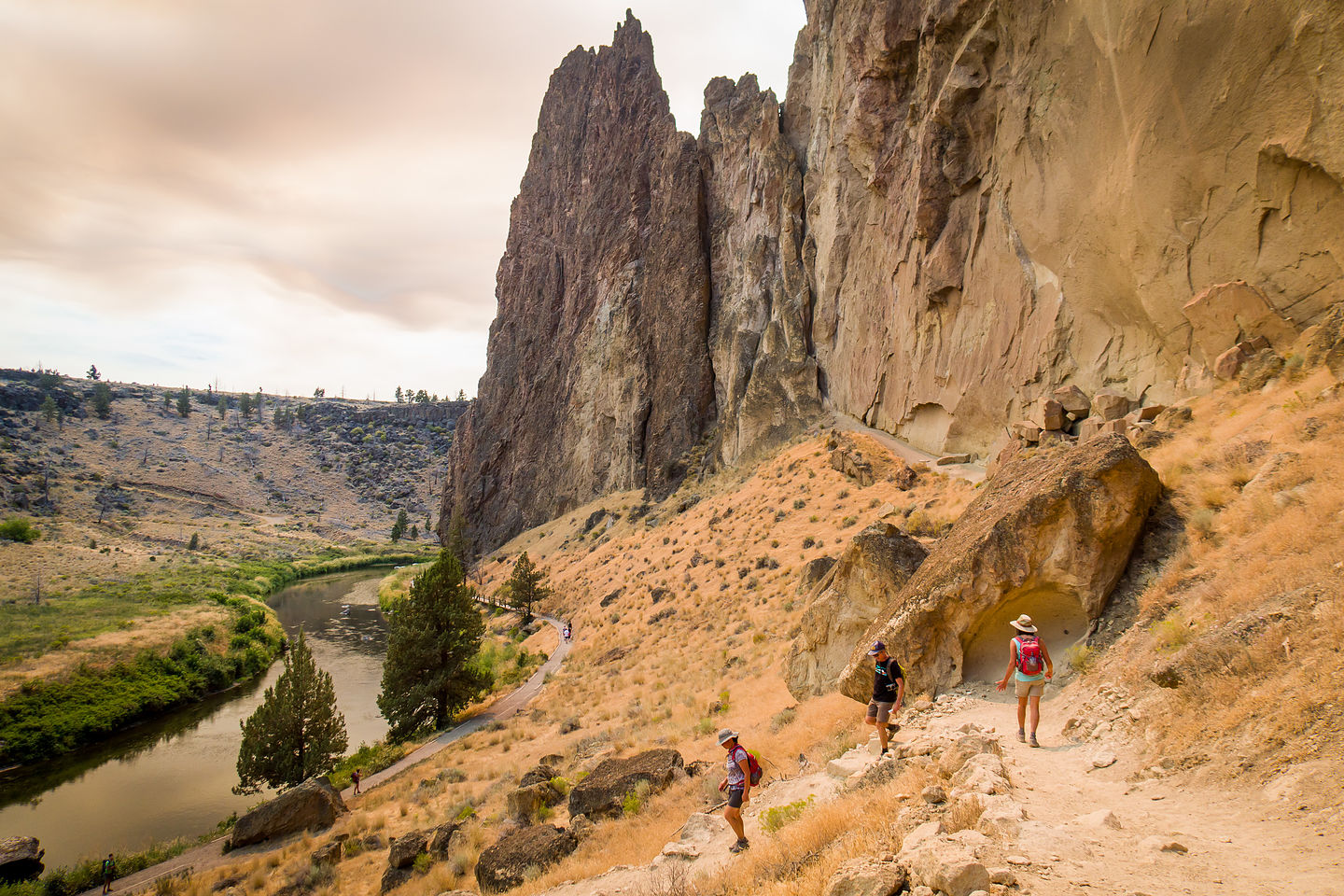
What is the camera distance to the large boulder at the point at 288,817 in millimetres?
18375

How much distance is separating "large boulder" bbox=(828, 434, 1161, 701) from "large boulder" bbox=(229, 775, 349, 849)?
56.2 feet

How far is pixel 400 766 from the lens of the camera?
23469 millimetres

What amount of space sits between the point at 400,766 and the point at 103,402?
160 meters

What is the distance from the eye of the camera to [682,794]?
11211 millimetres

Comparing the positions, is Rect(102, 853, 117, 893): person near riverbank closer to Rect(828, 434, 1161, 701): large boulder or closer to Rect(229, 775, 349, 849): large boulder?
Rect(229, 775, 349, 849): large boulder

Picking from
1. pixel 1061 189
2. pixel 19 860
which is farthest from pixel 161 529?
pixel 1061 189

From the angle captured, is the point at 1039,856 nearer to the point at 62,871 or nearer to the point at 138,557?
the point at 62,871

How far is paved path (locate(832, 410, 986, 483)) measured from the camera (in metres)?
24.3

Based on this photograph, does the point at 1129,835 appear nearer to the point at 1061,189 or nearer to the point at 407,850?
the point at 407,850

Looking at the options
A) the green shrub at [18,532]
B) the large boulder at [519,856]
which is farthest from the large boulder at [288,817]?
the green shrub at [18,532]

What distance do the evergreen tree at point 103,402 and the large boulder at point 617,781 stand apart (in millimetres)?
168577

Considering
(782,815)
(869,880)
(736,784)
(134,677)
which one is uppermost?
(869,880)

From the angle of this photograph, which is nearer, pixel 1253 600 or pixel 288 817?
pixel 1253 600

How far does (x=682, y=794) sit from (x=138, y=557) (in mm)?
90116
